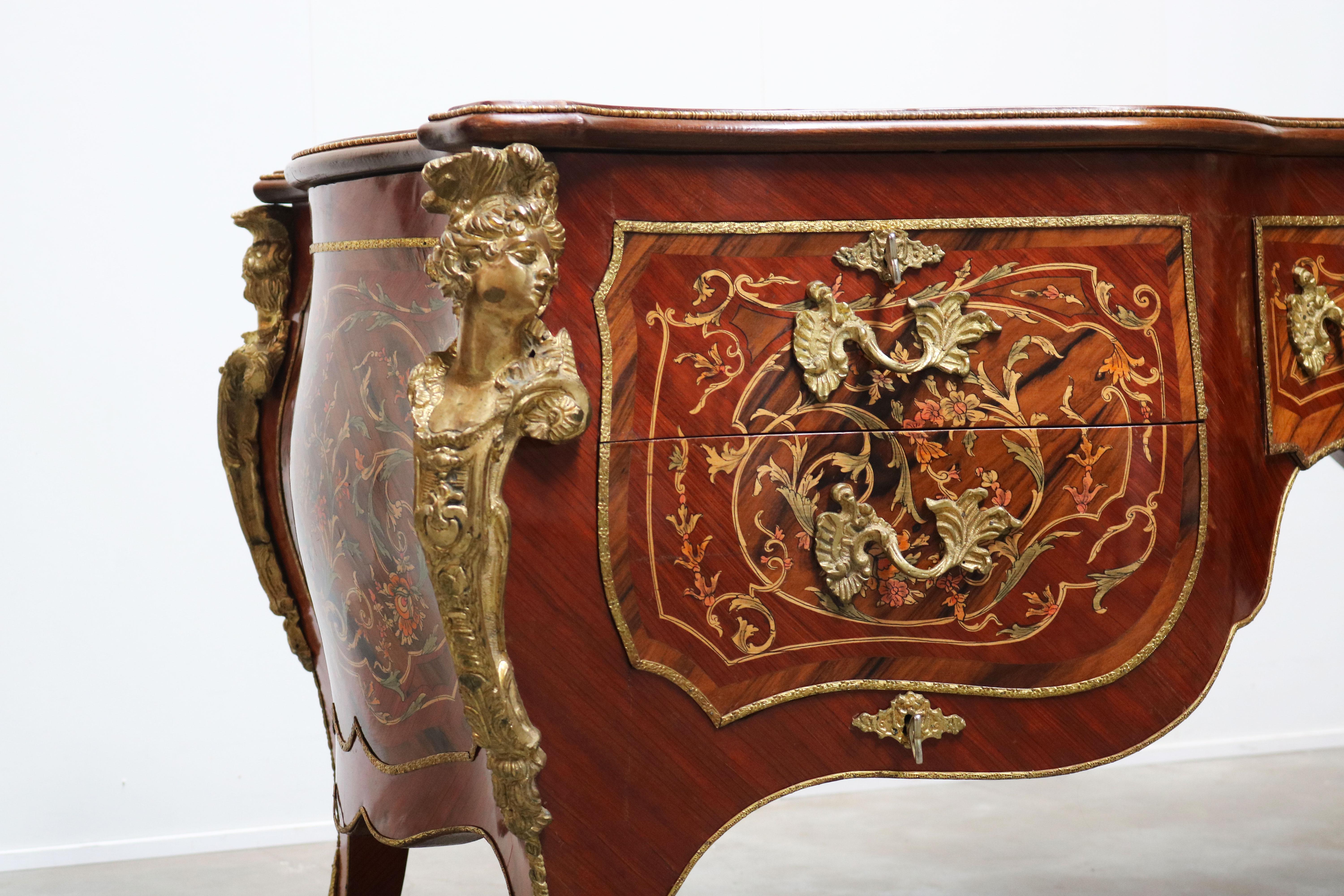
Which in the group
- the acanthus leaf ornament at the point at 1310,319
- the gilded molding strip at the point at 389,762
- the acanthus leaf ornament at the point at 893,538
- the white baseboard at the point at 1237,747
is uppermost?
the acanthus leaf ornament at the point at 1310,319

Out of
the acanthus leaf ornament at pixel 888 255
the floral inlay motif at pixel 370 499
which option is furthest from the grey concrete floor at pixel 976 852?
the acanthus leaf ornament at pixel 888 255

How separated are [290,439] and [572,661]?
2.32 ft

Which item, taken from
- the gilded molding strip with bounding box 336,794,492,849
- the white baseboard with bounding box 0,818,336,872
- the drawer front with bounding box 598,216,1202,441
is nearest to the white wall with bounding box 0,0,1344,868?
the white baseboard with bounding box 0,818,336,872

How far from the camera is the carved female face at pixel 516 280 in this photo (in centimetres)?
139

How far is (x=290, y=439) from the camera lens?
6.61ft

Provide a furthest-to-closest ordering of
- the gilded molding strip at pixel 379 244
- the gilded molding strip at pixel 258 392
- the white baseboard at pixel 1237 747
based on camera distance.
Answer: the white baseboard at pixel 1237 747 → the gilded molding strip at pixel 258 392 → the gilded molding strip at pixel 379 244

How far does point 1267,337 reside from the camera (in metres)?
1.74

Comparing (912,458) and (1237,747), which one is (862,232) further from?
(1237,747)

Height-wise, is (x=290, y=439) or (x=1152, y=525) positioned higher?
(x=290, y=439)

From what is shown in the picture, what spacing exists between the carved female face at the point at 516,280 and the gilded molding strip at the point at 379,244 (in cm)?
13

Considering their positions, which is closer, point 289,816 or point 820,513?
point 820,513

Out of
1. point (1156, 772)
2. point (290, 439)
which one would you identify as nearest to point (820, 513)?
point (290, 439)

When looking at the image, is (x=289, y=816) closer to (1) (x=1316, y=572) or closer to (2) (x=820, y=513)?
(2) (x=820, y=513)

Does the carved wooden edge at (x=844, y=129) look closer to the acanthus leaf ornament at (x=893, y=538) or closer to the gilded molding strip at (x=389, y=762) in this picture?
the acanthus leaf ornament at (x=893, y=538)
